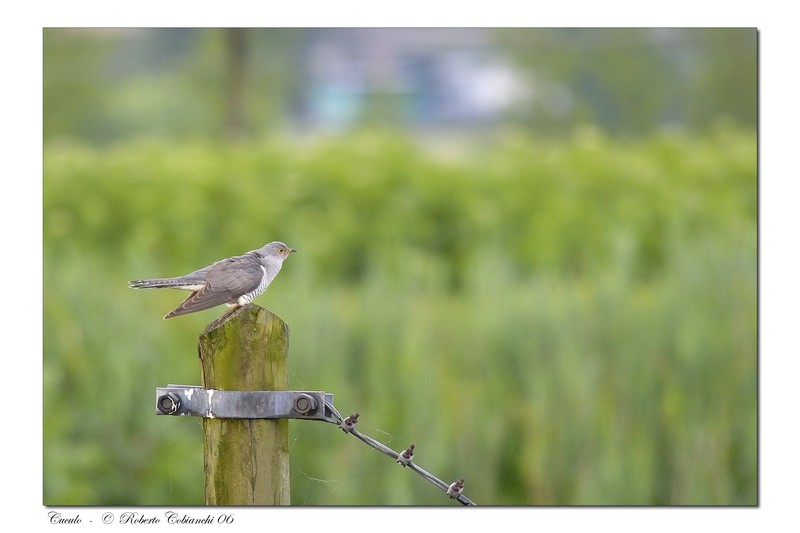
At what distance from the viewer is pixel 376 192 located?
7070 millimetres

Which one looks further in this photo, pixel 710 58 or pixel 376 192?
pixel 710 58

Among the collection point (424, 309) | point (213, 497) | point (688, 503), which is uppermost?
point (424, 309)

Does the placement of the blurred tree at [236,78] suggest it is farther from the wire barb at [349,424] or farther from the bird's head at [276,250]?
the wire barb at [349,424]

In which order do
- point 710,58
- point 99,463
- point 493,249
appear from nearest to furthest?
point 99,463
point 493,249
point 710,58

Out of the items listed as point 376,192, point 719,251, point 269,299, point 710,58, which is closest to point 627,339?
point 719,251

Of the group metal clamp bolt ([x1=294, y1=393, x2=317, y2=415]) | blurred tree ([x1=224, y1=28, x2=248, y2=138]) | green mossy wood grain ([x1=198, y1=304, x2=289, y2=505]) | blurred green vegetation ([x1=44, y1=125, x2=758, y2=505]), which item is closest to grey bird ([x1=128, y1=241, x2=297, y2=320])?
green mossy wood grain ([x1=198, y1=304, x2=289, y2=505])

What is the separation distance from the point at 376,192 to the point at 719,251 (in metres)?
2.31

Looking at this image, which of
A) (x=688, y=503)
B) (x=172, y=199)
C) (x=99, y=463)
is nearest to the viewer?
(x=688, y=503)

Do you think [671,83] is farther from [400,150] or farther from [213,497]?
[213,497]

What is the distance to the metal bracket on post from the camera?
93.9 inches

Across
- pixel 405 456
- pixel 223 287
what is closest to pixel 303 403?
pixel 405 456

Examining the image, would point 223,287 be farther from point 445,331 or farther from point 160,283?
point 445,331

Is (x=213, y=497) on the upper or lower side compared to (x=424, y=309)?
lower

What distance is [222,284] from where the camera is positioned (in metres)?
2.59
